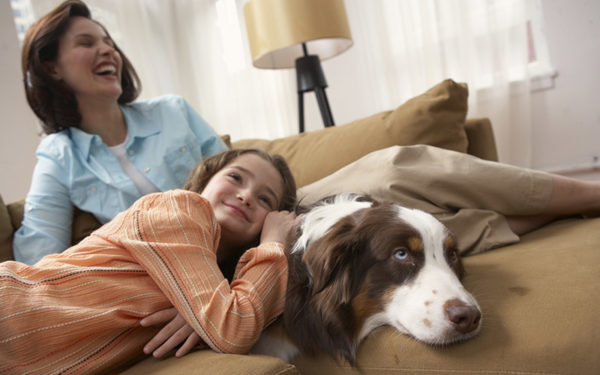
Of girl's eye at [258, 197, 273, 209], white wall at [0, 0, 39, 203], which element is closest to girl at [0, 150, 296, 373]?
girl's eye at [258, 197, 273, 209]

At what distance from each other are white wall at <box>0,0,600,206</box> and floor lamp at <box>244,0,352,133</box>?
1.34m

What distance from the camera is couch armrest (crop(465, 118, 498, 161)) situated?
1873 mm

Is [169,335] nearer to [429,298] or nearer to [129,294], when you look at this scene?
[129,294]

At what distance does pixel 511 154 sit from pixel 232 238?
7.65ft

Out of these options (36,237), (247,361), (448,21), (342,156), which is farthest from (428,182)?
(448,21)

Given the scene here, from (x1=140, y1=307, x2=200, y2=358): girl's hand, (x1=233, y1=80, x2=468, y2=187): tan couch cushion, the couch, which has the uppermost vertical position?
(x1=233, y1=80, x2=468, y2=187): tan couch cushion

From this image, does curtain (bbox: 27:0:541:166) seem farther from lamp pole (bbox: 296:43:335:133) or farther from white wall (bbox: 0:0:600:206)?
lamp pole (bbox: 296:43:335:133)

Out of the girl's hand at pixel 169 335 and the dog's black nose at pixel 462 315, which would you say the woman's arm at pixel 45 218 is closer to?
the girl's hand at pixel 169 335

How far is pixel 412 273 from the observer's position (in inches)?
37.3

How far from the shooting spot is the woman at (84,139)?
6.26 feet

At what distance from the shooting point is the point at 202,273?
1.05m

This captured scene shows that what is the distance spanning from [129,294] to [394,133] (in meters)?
1.18

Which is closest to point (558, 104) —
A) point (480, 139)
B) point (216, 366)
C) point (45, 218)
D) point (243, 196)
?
point (480, 139)

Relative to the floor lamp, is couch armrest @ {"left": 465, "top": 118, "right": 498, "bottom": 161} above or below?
below
